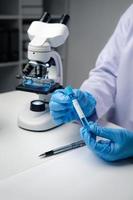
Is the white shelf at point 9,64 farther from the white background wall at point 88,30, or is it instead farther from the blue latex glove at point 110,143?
the blue latex glove at point 110,143

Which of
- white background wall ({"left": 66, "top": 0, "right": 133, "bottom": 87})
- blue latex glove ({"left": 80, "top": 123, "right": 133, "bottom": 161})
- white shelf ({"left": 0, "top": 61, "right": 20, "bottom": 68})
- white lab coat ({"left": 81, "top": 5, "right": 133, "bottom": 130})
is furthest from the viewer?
white background wall ({"left": 66, "top": 0, "right": 133, "bottom": 87})

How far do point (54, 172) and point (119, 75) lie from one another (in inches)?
23.4

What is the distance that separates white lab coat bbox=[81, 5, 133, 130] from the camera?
1.08 m

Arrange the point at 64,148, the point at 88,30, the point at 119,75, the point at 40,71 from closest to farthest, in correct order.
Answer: the point at 64,148
the point at 40,71
the point at 119,75
the point at 88,30

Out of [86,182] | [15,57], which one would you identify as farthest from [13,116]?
[15,57]

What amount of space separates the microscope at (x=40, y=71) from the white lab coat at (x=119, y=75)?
0.75 feet

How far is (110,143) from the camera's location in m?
0.68

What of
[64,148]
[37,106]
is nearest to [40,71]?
[37,106]

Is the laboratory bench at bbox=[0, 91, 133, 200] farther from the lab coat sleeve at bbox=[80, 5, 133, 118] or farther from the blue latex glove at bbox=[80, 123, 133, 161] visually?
the lab coat sleeve at bbox=[80, 5, 133, 118]

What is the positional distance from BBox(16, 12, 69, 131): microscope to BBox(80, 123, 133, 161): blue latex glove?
186mm

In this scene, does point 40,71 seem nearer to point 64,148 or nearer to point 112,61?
point 64,148

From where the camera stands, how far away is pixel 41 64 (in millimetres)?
832

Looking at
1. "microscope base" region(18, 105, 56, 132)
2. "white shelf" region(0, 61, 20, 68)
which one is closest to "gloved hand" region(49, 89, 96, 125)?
"microscope base" region(18, 105, 56, 132)

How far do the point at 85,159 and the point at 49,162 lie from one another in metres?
0.09
